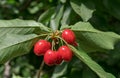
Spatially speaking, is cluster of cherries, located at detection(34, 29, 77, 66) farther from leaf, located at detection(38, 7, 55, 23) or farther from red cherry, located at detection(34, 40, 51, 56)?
leaf, located at detection(38, 7, 55, 23)

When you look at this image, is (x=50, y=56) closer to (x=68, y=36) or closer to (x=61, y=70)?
(x=68, y=36)

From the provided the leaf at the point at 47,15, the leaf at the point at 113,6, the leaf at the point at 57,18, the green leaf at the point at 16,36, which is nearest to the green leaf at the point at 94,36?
the green leaf at the point at 16,36

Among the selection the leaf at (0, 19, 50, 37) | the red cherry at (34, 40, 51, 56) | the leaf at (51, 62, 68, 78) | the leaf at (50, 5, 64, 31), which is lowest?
the leaf at (51, 62, 68, 78)

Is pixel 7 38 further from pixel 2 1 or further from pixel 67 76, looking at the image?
pixel 2 1

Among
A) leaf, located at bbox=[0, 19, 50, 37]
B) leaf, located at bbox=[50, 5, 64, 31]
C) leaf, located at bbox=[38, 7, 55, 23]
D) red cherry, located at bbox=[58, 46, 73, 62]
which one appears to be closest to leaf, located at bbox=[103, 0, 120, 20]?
leaf, located at bbox=[50, 5, 64, 31]

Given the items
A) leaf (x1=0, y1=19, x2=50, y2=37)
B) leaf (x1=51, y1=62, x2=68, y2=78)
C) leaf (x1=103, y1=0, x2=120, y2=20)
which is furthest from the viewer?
leaf (x1=51, y1=62, x2=68, y2=78)

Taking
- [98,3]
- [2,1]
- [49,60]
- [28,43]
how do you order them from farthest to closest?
[2,1] < [98,3] < [28,43] < [49,60]

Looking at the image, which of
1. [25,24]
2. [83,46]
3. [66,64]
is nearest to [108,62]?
[66,64]
